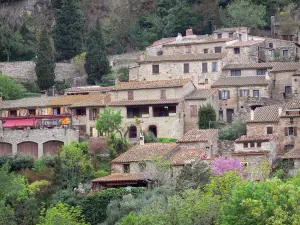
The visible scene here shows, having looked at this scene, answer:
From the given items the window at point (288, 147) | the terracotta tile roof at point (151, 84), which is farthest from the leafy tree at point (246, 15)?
the window at point (288, 147)

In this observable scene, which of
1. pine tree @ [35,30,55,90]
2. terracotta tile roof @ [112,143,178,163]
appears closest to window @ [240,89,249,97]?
terracotta tile roof @ [112,143,178,163]

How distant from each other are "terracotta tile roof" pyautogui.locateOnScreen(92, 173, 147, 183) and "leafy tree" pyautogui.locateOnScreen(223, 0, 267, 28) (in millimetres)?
32683

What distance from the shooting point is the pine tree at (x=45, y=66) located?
357 feet

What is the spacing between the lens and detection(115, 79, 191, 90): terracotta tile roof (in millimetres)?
96875

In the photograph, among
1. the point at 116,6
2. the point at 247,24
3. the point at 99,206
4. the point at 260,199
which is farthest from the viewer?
the point at 116,6

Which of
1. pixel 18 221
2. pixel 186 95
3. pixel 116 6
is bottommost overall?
pixel 18 221

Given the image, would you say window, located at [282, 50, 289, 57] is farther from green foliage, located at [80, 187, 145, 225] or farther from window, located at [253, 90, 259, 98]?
green foliage, located at [80, 187, 145, 225]

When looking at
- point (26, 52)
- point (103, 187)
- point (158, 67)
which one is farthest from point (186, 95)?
point (26, 52)

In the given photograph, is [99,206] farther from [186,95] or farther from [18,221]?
[186,95]

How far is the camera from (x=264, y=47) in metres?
106

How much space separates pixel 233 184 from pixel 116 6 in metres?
50.1

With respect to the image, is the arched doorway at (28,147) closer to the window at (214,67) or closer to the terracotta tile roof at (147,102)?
the terracotta tile roof at (147,102)

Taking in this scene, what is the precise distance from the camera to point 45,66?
109 m

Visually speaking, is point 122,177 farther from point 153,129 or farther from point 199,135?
point 153,129
